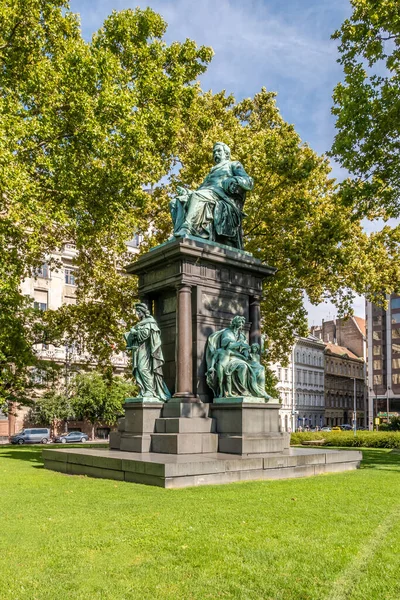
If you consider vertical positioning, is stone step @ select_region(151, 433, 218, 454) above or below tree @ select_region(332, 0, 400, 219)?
below

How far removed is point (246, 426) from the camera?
12672mm

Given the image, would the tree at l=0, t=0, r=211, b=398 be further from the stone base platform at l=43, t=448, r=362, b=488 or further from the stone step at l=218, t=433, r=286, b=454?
the stone step at l=218, t=433, r=286, b=454

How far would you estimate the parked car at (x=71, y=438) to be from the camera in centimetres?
5052

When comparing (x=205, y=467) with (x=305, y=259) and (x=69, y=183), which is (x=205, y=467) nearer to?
(x=69, y=183)

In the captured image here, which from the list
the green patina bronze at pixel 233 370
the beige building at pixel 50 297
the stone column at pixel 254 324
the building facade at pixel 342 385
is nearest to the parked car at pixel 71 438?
the beige building at pixel 50 297

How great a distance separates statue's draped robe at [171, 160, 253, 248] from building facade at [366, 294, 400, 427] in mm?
78490

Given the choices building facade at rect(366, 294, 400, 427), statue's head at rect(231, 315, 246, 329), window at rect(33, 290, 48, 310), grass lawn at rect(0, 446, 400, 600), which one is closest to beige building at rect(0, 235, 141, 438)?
window at rect(33, 290, 48, 310)

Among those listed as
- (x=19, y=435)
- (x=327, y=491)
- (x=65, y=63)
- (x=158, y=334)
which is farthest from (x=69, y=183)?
(x=19, y=435)

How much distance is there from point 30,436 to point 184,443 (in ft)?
127

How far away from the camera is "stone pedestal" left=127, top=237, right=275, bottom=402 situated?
13.5 meters

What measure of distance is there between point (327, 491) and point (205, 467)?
214 centimetres

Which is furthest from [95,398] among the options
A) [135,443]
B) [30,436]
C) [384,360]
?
[384,360]

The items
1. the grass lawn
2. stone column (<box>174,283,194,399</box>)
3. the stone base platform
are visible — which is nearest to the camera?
the grass lawn

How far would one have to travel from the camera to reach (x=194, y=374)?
13.7 meters
